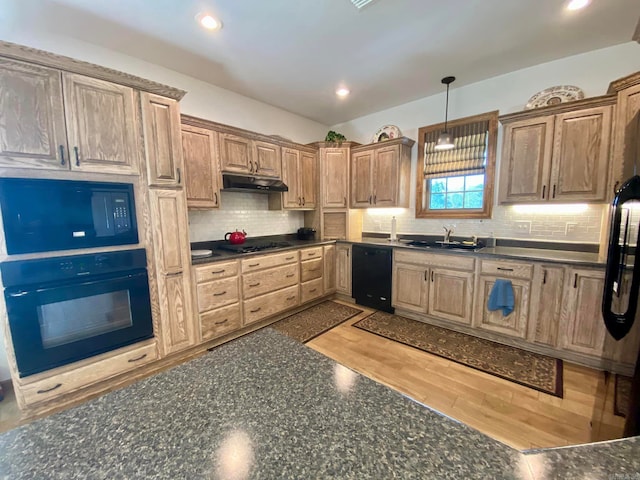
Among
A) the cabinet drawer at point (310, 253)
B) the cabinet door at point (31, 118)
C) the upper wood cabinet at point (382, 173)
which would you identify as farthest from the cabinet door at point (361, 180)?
the cabinet door at point (31, 118)

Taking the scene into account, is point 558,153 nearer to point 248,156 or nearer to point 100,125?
point 248,156

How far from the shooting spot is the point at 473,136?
3.39 metres

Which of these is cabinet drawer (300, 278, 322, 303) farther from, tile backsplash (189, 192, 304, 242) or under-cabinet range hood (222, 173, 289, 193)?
under-cabinet range hood (222, 173, 289, 193)

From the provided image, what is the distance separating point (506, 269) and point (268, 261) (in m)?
2.62

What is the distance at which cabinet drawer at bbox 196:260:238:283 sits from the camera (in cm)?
269

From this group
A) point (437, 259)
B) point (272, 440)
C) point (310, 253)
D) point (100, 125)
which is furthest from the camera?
point (310, 253)

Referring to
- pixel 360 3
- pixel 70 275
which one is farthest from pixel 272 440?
pixel 360 3

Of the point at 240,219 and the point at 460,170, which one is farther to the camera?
the point at 240,219

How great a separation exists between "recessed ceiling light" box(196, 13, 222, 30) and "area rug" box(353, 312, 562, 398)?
3.31 m

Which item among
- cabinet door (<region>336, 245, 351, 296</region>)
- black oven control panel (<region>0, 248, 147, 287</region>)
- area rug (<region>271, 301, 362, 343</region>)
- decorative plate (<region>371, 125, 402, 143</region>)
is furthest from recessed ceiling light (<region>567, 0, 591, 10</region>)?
black oven control panel (<region>0, 248, 147, 287</region>)

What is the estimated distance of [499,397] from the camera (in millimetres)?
2061

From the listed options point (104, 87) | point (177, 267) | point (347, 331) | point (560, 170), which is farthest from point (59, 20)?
point (560, 170)

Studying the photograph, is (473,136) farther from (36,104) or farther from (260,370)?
(36,104)

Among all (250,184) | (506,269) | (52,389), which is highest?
(250,184)
